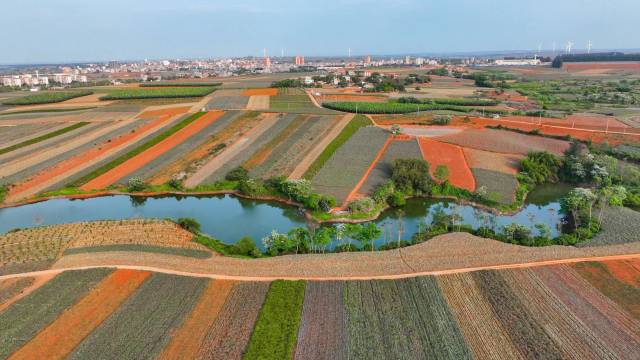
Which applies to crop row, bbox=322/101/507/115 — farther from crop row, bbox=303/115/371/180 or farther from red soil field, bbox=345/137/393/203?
red soil field, bbox=345/137/393/203

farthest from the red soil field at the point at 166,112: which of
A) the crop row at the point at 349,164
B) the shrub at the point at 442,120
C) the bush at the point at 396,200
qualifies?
the bush at the point at 396,200

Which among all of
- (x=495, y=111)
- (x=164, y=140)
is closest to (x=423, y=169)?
(x=164, y=140)

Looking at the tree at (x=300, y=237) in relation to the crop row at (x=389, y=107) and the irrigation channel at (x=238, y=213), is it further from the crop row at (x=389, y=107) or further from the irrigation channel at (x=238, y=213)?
the crop row at (x=389, y=107)

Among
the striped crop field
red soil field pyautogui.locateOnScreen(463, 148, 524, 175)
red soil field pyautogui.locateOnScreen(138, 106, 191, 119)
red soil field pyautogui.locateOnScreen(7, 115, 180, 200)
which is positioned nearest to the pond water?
red soil field pyautogui.locateOnScreen(7, 115, 180, 200)

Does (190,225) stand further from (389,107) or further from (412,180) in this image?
(389,107)

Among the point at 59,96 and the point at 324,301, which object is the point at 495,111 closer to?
the point at 324,301

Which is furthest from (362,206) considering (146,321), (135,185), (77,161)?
(77,161)
